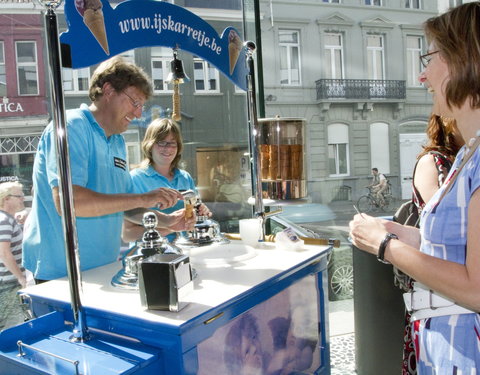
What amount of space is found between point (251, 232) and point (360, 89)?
10326 millimetres

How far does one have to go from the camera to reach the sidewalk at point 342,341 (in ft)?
6.71

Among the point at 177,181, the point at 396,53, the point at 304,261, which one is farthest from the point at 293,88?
the point at 304,261

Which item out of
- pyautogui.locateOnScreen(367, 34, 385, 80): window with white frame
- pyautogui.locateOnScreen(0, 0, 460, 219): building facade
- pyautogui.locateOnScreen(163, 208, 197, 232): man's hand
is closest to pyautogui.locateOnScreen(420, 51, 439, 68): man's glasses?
pyautogui.locateOnScreen(163, 208, 197, 232): man's hand

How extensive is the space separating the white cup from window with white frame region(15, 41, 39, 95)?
3578 millimetres

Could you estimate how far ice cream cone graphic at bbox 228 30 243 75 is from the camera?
159 centimetres

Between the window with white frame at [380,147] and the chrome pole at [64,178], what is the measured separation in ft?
34.5

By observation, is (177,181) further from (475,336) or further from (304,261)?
(475,336)

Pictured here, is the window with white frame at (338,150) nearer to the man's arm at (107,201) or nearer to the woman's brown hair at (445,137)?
the woman's brown hair at (445,137)

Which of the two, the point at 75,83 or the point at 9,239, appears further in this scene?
the point at 9,239

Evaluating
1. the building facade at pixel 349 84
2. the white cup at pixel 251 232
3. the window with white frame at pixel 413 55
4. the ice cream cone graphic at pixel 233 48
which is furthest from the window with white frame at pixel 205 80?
the window with white frame at pixel 413 55

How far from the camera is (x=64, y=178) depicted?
786mm

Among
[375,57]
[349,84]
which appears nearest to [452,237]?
[349,84]

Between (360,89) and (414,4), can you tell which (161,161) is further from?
(414,4)

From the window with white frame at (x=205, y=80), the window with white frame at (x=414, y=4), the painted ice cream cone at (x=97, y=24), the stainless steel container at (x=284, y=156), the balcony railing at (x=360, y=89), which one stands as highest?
the window with white frame at (x=414, y=4)
